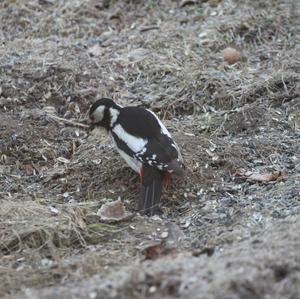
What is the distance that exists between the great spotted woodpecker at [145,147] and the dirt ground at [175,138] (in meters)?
0.15

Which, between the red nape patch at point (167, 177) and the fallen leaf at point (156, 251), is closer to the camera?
the fallen leaf at point (156, 251)

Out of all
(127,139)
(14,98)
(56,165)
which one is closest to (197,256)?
(127,139)

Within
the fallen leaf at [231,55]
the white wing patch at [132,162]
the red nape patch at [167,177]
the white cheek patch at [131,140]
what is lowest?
the red nape patch at [167,177]

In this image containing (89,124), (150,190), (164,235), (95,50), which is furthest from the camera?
(95,50)

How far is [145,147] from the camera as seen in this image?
5230 mm

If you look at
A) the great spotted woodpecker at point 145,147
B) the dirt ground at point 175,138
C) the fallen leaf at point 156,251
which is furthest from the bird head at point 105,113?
the fallen leaf at point 156,251

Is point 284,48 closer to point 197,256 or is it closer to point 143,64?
point 143,64

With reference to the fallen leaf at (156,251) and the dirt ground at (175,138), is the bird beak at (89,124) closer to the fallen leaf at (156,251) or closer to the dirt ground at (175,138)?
the dirt ground at (175,138)

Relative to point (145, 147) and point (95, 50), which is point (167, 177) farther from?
point (95, 50)

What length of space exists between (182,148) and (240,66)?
5.27ft

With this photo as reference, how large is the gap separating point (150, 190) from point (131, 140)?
1.22 ft

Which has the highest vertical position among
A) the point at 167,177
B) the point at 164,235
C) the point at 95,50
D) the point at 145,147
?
the point at 95,50

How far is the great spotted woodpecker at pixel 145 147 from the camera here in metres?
5.10

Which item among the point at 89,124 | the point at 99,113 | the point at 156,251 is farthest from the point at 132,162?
the point at 156,251
